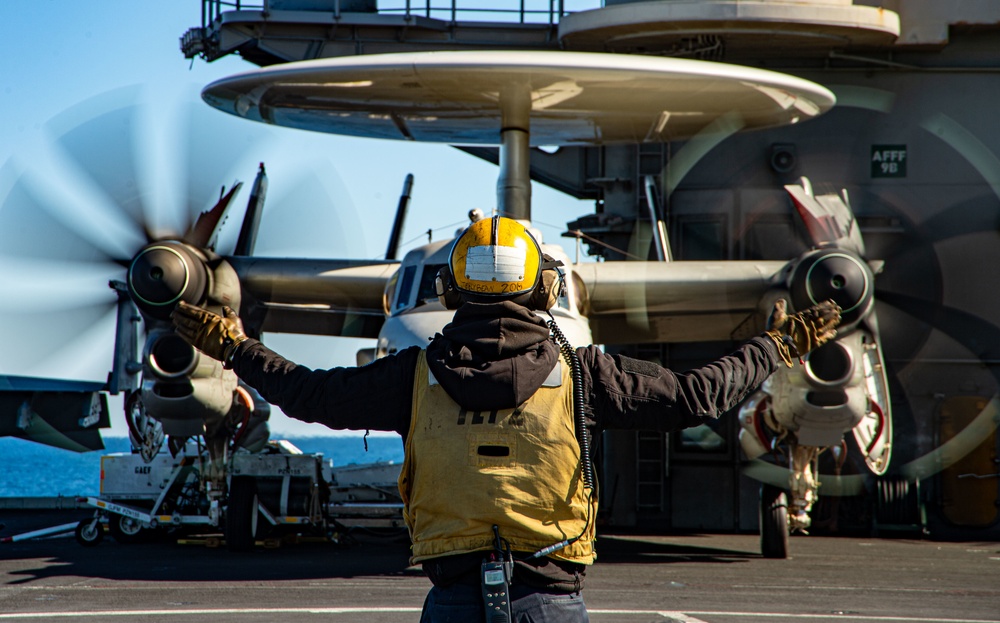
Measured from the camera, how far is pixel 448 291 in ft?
13.2

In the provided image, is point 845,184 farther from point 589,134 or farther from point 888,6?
point 589,134

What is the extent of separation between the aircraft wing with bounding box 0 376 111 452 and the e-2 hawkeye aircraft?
4260 mm

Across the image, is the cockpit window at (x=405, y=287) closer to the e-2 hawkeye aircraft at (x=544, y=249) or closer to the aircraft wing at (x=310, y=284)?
the e-2 hawkeye aircraft at (x=544, y=249)

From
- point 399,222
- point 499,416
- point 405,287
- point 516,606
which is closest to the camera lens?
point 516,606

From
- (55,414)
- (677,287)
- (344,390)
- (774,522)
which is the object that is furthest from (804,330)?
(55,414)

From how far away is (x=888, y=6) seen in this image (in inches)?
720

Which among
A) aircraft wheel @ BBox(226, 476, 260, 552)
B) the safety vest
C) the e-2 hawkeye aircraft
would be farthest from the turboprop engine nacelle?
the safety vest

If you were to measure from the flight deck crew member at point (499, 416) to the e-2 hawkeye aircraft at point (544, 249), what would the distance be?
679 centimetres

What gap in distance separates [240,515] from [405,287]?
12.4 ft

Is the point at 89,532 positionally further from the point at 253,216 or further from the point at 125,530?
the point at 253,216

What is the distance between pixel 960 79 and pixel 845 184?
2.78m

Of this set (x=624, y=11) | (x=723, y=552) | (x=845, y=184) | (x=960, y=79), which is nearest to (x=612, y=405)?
(x=723, y=552)

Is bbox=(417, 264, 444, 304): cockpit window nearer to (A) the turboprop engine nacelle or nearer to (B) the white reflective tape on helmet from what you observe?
(A) the turboprop engine nacelle

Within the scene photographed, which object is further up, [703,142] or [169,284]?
[703,142]
